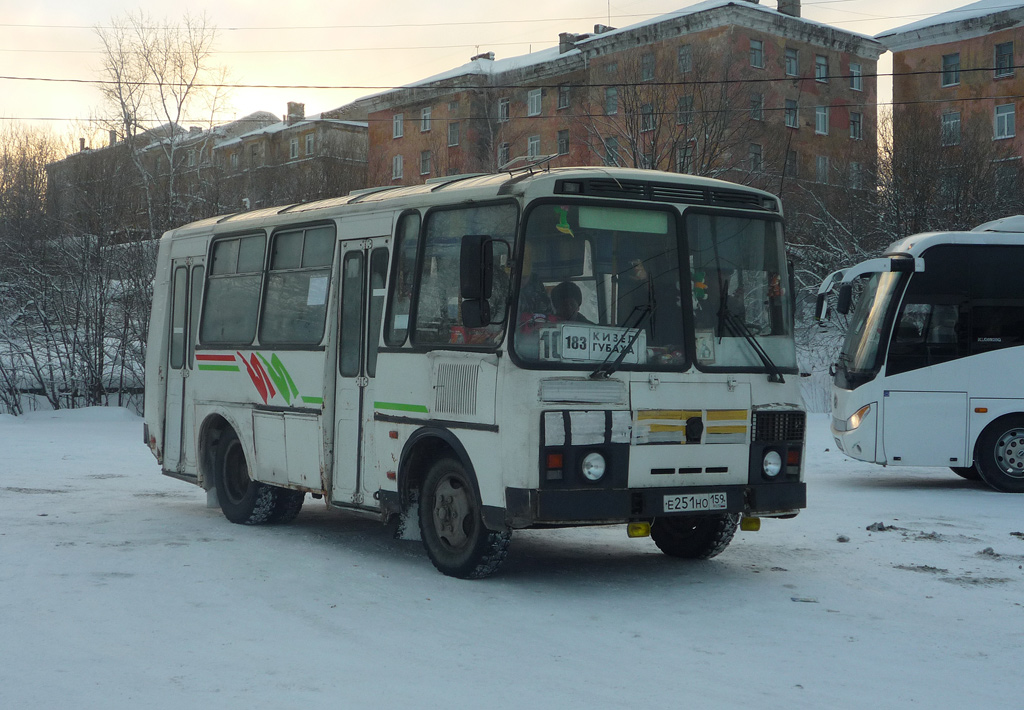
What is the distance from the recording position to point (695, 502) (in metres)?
8.29

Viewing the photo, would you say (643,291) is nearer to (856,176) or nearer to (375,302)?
(375,302)

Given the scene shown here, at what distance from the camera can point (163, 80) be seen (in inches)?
1438

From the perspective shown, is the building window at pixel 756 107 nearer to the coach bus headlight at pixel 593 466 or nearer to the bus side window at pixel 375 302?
the bus side window at pixel 375 302

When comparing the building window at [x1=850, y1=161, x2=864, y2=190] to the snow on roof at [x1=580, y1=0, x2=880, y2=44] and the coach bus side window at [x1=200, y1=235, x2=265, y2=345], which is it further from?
the coach bus side window at [x1=200, y1=235, x2=265, y2=345]

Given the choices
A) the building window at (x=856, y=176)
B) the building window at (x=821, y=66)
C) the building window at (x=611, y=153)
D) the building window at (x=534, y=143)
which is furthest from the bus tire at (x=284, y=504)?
the building window at (x=821, y=66)

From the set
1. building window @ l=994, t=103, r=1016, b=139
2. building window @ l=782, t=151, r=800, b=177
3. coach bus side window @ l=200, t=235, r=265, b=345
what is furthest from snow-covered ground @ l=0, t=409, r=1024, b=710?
building window @ l=994, t=103, r=1016, b=139

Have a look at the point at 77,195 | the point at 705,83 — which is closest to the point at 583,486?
the point at 77,195

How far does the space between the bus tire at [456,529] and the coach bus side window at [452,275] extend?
929mm

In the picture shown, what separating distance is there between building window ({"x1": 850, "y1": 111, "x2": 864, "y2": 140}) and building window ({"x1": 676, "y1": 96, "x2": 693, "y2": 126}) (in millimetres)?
26239

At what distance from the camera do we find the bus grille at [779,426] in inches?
338

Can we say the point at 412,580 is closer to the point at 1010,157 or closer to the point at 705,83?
the point at 705,83

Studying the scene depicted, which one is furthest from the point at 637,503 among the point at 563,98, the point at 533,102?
the point at 533,102

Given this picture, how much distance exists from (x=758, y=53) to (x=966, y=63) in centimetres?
982

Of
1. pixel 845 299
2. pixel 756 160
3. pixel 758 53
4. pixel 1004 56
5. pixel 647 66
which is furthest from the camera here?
pixel 758 53
